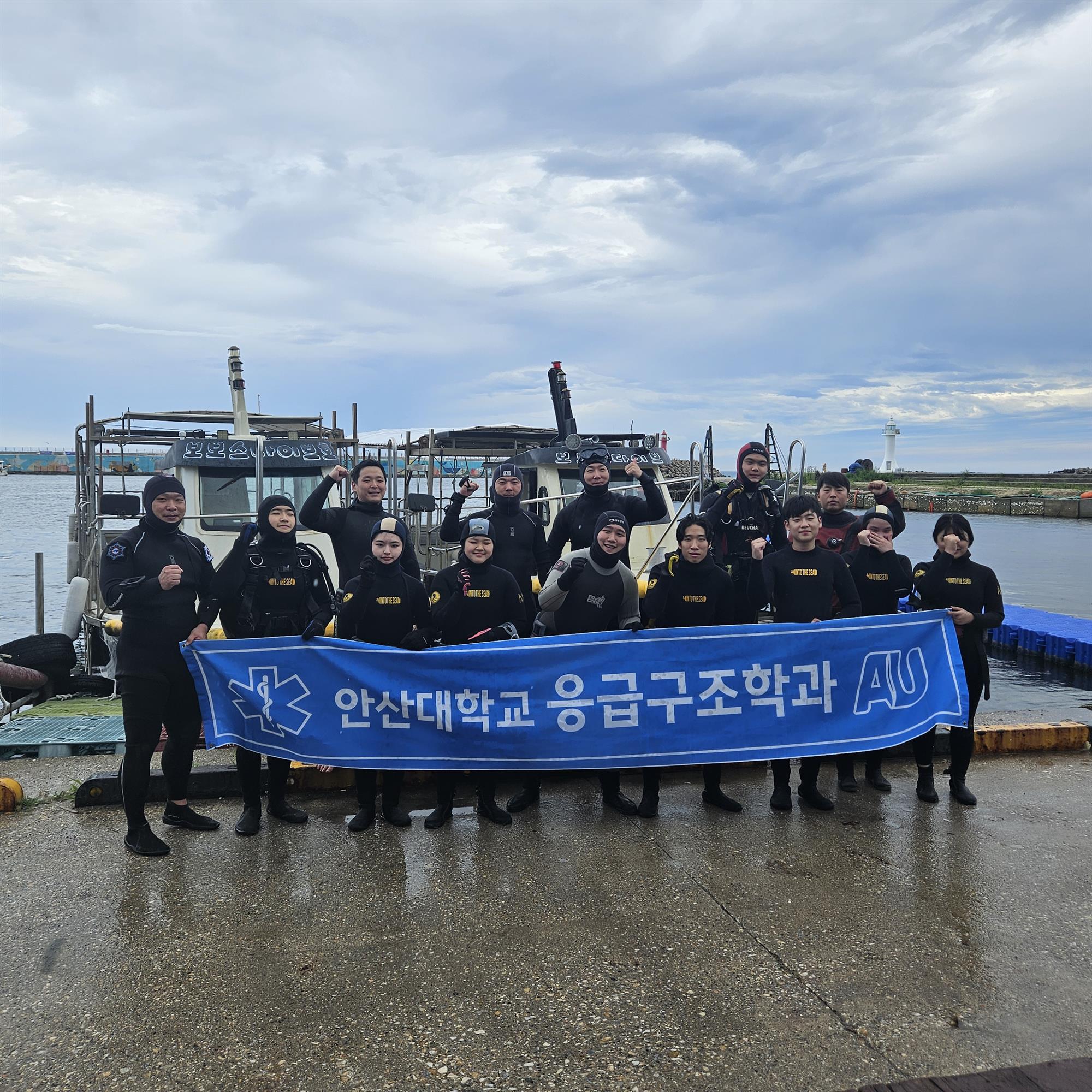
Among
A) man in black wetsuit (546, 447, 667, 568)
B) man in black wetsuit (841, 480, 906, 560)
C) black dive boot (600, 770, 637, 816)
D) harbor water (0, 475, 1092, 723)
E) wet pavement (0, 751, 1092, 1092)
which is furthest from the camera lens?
harbor water (0, 475, 1092, 723)

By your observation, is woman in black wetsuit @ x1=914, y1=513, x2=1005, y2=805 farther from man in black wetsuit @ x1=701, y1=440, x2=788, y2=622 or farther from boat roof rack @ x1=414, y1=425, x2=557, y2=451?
boat roof rack @ x1=414, y1=425, x2=557, y2=451

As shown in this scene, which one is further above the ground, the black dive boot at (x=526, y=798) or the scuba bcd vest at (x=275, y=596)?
the scuba bcd vest at (x=275, y=596)

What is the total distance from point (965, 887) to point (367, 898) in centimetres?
308

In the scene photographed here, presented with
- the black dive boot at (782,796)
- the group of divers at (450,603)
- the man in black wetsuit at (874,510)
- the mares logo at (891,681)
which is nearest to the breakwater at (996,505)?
the man in black wetsuit at (874,510)

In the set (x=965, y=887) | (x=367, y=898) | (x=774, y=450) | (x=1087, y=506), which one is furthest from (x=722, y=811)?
(x=1087, y=506)

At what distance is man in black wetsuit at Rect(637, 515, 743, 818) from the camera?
5.50m

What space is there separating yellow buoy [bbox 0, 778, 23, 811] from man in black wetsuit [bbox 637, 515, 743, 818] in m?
4.01

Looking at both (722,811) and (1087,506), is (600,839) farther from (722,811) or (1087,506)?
(1087,506)

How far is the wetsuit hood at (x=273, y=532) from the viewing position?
5320 mm

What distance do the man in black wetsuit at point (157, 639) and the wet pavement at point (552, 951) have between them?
279mm

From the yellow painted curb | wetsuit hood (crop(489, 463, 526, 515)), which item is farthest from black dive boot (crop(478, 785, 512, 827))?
the yellow painted curb

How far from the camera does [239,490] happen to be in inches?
418

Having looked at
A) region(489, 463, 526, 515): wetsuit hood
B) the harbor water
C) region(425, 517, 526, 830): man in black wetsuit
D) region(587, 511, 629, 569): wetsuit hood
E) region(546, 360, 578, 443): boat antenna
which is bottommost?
the harbor water

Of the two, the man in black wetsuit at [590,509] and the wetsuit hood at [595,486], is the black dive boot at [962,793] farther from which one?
the wetsuit hood at [595,486]
